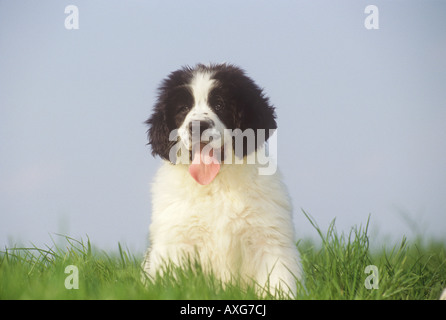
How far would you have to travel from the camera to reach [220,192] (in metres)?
3.54

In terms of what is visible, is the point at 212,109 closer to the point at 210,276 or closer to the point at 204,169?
the point at 204,169

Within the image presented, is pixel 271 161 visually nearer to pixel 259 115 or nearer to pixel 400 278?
pixel 259 115

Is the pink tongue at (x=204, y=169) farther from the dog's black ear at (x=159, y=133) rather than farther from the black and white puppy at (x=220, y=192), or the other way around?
the dog's black ear at (x=159, y=133)

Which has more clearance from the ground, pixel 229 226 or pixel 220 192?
pixel 220 192

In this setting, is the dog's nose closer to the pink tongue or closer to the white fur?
the pink tongue

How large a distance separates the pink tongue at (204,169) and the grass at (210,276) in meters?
0.59

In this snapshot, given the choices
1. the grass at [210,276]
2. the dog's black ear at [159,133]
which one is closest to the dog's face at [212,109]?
the dog's black ear at [159,133]

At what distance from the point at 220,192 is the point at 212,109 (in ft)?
1.81

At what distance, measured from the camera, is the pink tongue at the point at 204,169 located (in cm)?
351

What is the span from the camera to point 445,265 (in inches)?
158

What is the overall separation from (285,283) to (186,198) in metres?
0.85

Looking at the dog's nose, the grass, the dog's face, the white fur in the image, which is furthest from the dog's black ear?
the grass

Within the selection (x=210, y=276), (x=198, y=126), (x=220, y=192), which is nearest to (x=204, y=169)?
(x=220, y=192)

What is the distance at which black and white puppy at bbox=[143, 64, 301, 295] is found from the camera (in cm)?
343
